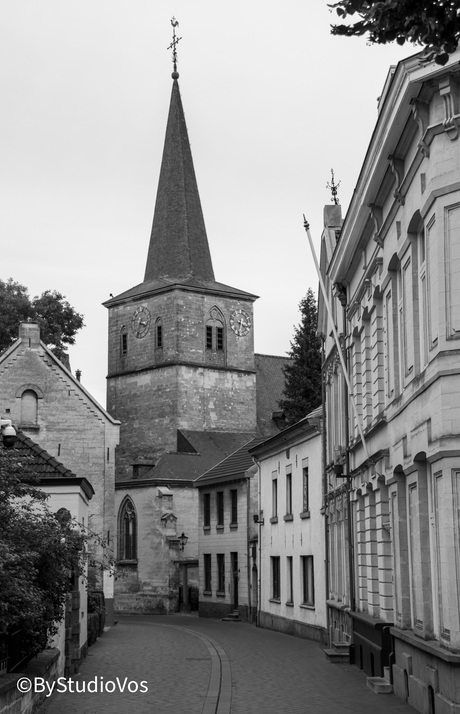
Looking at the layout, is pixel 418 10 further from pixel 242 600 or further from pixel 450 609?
pixel 242 600

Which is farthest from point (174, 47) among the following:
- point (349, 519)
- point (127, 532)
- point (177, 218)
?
point (349, 519)

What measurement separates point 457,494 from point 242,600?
32599 mm

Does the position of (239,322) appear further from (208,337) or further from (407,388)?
(407,388)

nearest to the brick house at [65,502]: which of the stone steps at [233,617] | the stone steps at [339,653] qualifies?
the stone steps at [339,653]

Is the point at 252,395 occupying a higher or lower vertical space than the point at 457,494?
higher

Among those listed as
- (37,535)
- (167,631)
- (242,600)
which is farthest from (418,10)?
(242,600)

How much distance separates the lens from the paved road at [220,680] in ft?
53.7

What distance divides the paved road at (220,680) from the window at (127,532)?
2843cm

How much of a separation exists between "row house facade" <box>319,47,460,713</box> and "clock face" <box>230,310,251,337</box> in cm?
5586

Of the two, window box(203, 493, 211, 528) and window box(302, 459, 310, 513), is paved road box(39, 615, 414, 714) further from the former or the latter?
window box(203, 493, 211, 528)

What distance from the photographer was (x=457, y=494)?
13.0m

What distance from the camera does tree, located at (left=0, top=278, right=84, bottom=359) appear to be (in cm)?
5616

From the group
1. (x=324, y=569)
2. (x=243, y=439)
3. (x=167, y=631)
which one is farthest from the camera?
(x=243, y=439)

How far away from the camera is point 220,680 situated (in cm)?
2048
